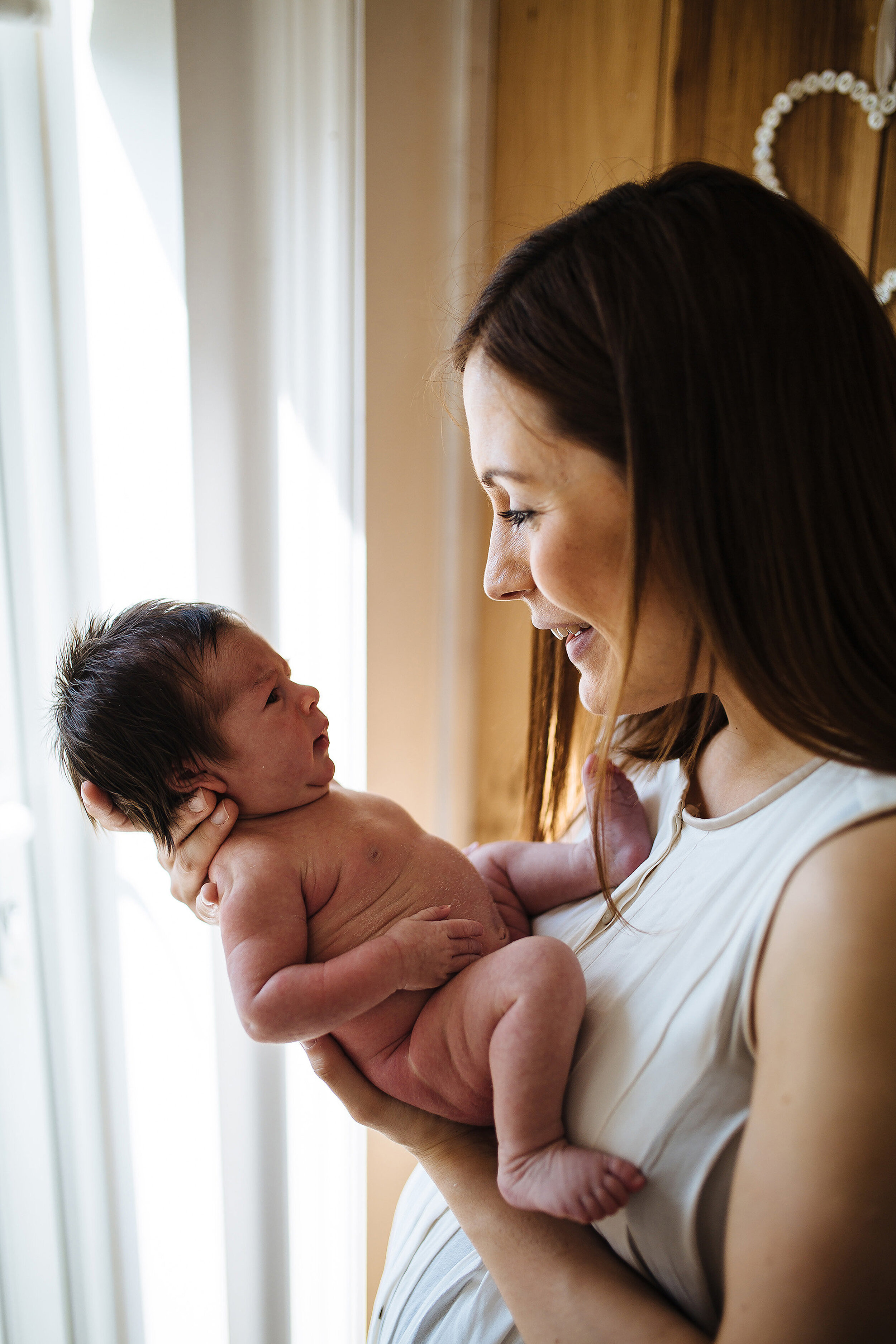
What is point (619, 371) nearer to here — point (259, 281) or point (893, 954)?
point (893, 954)

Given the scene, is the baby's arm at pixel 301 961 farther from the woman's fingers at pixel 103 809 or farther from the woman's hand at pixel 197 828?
the woman's fingers at pixel 103 809

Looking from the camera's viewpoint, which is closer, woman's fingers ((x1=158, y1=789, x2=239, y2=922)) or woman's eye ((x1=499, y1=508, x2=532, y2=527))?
woman's eye ((x1=499, y1=508, x2=532, y2=527))

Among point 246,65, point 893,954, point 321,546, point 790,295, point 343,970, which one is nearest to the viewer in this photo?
point 893,954

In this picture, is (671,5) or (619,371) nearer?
(619,371)

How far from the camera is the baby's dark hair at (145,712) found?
3.12 ft

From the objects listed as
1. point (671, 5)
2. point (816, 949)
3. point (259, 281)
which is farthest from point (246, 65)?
point (816, 949)

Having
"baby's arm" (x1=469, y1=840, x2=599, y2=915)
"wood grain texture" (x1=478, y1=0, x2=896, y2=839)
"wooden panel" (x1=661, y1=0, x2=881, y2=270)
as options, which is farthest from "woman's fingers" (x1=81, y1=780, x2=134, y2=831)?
"wooden panel" (x1=661, y1=0, x2=881, y2=270)

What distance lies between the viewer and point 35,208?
109cm

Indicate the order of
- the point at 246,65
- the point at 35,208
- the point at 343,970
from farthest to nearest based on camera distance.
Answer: the point at 246,65
the point at 35,208
the point at 343,970

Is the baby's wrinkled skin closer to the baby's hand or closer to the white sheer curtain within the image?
the baby's hand

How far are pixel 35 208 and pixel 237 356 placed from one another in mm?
313

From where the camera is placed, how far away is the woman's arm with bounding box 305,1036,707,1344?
683mm

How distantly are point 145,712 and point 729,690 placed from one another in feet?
2.16

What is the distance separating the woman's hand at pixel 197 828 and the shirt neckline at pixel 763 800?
1.83ft
